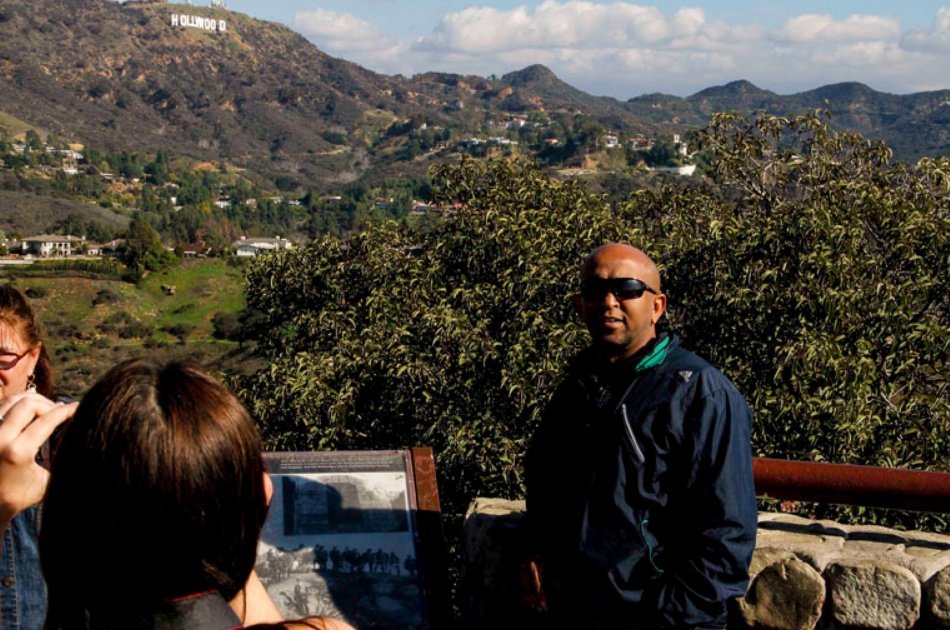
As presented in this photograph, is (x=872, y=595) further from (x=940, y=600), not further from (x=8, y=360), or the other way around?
(x=8, y=360)

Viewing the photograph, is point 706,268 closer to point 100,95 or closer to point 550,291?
point 550,291

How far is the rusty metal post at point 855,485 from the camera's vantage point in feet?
9.55

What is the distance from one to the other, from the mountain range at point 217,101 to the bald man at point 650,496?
11851 cm

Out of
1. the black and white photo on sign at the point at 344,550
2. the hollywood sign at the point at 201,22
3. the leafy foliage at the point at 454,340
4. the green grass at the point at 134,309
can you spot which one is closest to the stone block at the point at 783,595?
the black and white photo on sign at the point at 344,550

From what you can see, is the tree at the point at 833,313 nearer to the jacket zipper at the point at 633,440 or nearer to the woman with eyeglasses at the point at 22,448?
the jacket zipper at the point at 633,440

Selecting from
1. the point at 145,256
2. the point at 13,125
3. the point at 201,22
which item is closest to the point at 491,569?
the point at 145,256

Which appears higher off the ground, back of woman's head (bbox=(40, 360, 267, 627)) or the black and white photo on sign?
back of woman's head (bbox=(40, 360, 267, 627))

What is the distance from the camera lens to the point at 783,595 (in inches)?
122

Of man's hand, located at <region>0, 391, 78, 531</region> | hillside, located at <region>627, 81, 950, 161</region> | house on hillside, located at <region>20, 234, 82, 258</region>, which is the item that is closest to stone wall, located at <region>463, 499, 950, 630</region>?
man's hand, located at <region>0, 391, 78, 531</region>

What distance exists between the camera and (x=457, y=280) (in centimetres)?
834

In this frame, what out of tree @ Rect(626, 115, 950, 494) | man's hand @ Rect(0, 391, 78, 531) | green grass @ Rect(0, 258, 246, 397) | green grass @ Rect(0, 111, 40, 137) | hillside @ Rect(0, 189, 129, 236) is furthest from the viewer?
green grass @ Rect(0, 111, 40, 137)

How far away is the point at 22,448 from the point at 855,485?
238 cm

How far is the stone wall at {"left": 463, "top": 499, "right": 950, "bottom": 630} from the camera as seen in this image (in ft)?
9.86

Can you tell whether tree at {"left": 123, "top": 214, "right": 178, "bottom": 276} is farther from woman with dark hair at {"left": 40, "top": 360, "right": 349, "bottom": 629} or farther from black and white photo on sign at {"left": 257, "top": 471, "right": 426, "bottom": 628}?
woman with dark hair at {"left": 40, "top": 360, "right": 349, "bottom": 629}
